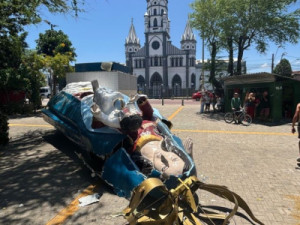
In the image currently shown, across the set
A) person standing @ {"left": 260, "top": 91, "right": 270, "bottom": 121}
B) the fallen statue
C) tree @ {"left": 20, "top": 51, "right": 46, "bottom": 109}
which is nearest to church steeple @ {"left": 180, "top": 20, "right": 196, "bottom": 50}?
tree @ {"left": 20, "top": 51, "right": 46, "bottom": 109}

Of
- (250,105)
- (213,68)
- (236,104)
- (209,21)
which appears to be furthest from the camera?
(213,68)

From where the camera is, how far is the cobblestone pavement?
4512 mm

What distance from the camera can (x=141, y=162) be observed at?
4891 millimetres

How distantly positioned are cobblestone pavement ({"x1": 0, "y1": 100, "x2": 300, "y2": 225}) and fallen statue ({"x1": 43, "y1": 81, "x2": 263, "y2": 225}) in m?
0.54

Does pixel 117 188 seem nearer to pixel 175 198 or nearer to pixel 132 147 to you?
pixel 132 147

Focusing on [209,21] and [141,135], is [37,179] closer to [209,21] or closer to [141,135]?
[141,135]

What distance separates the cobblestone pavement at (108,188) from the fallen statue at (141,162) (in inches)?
21.4

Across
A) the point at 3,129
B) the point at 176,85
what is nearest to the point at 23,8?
the point at 3,129

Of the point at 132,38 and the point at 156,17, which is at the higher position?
the point at 156,17

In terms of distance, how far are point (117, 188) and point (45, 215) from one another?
134cm

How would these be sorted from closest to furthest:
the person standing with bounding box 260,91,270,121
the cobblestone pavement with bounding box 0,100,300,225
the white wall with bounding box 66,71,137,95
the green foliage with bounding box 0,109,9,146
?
the cobblestone pavement with bounding box 0,100,300,225 < the green foliage with bounding box 0,109,9,146 < the white wall with bounding box 66,71,137,95 < the person standing with bounding box 260,91,270,121

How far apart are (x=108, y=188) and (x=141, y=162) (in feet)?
3.95

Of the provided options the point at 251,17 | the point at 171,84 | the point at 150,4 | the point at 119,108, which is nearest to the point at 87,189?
the point at 119,108

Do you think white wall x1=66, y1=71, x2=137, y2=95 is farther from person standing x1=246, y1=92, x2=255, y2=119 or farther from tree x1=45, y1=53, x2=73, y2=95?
person standing x1=246, y1=92, x2=255, y2=119
